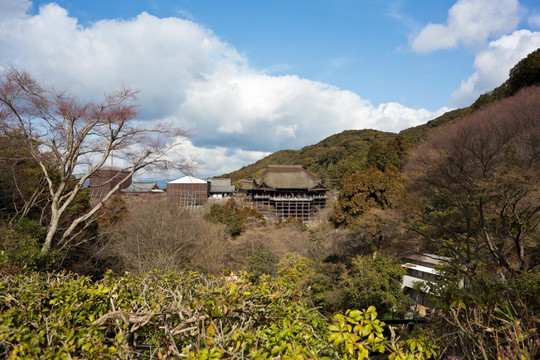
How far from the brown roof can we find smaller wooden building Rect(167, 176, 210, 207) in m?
5.49

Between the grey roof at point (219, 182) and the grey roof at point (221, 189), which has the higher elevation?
the grey roof at point (219, 182)

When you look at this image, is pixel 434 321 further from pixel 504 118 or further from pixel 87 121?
pixel 504 118

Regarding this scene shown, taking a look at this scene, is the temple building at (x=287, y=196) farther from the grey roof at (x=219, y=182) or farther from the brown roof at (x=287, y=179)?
the grey roof at (x=219, y=182)

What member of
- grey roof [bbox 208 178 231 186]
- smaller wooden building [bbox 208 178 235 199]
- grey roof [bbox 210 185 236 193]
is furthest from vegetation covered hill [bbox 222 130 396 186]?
grey roof [bbox 210 185 236 193]

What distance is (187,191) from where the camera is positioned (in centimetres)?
2608

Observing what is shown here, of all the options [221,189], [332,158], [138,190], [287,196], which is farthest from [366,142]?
[138,190]

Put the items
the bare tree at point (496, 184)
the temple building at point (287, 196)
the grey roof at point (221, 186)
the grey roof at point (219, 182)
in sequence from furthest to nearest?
the grey roof at point (219, 182)
the grey roof at point (221, 186)
the temple building at point (287, 196)
the bare tree at point (496, 184)

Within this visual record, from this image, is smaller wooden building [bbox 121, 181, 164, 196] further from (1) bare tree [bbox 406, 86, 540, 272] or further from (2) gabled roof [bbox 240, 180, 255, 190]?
(1) bare tree [bbox 406, 86, 540, 272]

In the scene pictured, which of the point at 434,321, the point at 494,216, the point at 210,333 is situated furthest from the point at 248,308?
the point at 494,216

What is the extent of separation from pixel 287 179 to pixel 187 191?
9.24 metres

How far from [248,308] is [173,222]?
1188cm

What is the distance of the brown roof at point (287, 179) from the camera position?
25.0m

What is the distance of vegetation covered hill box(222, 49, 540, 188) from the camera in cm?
1648

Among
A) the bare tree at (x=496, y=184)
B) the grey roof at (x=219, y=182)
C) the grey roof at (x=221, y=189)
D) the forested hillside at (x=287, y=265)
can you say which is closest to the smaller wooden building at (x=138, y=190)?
the forested hillside at (x=287, y=265)
